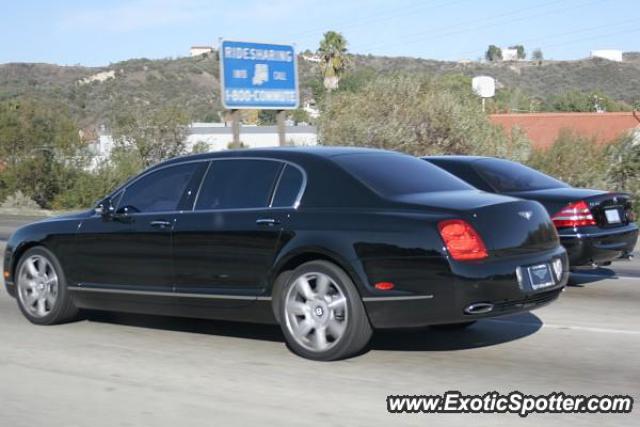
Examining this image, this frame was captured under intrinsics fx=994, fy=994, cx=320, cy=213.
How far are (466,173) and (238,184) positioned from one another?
4.15 metres

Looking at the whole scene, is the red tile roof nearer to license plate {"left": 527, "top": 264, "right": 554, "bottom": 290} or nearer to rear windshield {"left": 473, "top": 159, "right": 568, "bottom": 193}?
rear windshield {"left": 473, "top": 159, "right": 568, "bottom": 193}

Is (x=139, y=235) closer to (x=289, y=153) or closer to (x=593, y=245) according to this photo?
(x=289, y=153)

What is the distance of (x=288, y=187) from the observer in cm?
771

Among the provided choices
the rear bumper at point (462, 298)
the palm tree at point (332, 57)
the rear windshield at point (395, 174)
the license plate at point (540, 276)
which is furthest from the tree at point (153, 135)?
the palm tree at point (332, 57)

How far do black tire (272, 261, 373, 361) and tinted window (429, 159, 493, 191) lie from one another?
4333 millimetres

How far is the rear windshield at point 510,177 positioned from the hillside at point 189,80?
7093 cm

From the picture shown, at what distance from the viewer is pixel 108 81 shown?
324 ft

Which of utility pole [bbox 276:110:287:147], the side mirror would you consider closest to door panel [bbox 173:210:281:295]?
the side mirror

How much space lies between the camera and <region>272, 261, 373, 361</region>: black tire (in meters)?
7.09

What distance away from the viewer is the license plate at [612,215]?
10951 mm

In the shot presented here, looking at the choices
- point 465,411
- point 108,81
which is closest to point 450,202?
point 465,411

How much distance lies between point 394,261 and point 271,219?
3.71ft

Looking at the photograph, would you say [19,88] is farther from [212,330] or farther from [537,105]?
[212,330]

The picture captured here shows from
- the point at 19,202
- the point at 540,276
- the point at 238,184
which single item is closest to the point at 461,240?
the point at 540,276
